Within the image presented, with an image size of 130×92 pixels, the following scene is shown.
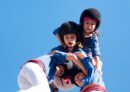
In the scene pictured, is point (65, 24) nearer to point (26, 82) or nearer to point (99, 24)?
point (99, 24)

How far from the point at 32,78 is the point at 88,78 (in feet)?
2.29

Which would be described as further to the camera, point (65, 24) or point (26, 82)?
point (65, 24)

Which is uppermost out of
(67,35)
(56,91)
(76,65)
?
(67,35)

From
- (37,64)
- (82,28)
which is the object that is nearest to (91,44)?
(82,28)

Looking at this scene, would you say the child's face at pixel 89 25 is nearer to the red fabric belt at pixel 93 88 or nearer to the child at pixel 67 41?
the child at pixel 67 41

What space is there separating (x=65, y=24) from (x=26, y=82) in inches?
41.6

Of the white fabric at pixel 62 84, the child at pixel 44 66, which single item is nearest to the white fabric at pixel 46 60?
the child at pixel 44 66

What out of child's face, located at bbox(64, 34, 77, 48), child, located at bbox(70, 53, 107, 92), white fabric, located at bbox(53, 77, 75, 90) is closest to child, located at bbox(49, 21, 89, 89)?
child's face, located at bbox(64, 34, 77, 48)

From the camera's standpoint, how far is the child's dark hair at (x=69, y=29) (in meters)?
3.95

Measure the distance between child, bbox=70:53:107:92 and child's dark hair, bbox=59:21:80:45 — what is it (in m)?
0.33

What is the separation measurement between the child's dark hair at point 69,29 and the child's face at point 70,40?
31mm

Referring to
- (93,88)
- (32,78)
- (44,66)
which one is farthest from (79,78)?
(32,78)

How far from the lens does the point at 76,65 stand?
3.85 metres

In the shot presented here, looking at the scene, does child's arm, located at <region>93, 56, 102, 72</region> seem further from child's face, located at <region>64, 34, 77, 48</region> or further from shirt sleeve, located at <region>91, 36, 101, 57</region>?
child's face, located at <region>64, 34, 77, 48</region>
